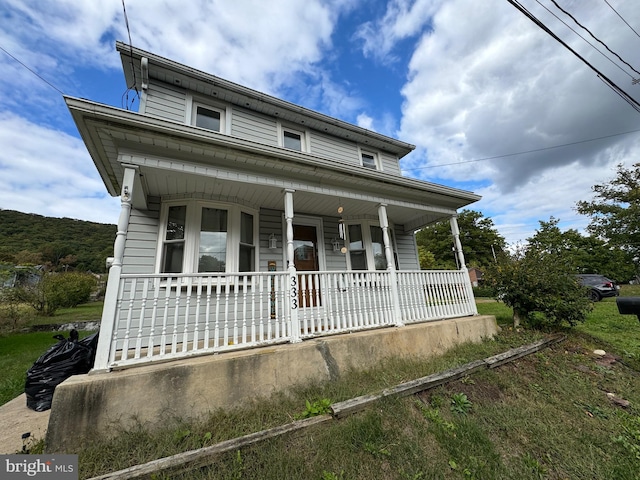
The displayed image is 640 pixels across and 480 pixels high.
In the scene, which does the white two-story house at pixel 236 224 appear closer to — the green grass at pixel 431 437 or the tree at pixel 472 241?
the green grass at pixel 431 437

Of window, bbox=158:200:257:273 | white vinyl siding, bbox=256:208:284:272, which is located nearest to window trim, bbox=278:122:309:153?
white vinyl siding, bbox=256:208:284:272

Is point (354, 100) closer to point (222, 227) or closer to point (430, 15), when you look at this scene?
point (430, 15)

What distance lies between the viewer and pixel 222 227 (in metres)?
4.62

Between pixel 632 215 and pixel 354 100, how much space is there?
24.9 m

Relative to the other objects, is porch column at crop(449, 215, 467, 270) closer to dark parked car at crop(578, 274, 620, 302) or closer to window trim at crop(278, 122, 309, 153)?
window trim at crop(278, 122, 309, 153)

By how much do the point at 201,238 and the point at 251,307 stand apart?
1914 millimetres

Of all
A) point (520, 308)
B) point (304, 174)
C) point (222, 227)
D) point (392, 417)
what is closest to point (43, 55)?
point (222, 227)

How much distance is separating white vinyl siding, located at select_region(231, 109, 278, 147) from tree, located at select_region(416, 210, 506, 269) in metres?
26.6

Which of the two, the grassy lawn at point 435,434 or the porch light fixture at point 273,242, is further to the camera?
the porch light fixture at point 273,242

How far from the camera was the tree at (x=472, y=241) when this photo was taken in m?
28.4

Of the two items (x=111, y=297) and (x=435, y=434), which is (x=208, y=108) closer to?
(x=111, y=297)

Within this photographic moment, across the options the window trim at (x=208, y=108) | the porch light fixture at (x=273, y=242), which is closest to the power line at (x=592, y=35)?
the porch light fixture at (x=273, y=242)

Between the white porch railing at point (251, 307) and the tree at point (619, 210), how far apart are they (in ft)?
82.5

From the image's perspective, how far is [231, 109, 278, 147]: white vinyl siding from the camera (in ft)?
18.9
